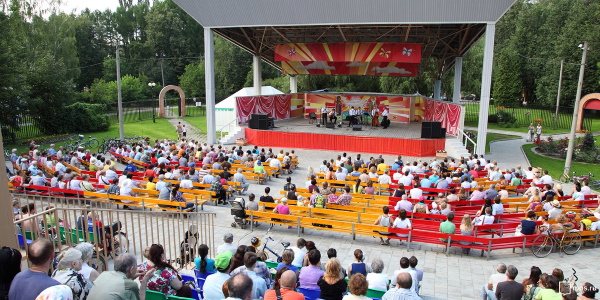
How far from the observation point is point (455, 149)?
21062mm

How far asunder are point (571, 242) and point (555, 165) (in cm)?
1350

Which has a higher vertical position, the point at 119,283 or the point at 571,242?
the point at 119,283

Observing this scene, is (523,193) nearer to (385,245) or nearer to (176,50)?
(385,245)

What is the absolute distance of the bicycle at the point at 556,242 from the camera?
972 cm

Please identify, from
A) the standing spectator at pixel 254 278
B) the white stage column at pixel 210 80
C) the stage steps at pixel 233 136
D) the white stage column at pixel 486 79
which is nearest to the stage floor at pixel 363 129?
the stage steps at pixel 233 136

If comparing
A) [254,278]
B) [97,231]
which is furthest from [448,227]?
[97,231]

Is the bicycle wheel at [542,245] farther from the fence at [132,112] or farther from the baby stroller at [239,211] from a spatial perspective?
the fence at [132,112]

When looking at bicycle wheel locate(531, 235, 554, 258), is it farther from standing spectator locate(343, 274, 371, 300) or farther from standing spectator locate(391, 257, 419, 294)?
standing spectator locate(343, 274, 371, 300)

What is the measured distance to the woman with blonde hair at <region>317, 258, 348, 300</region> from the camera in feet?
17.9

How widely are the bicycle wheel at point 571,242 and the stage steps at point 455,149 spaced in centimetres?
1071

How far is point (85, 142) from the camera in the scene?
2469 centimetres

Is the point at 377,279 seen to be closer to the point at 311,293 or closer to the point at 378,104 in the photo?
the point at 311,293

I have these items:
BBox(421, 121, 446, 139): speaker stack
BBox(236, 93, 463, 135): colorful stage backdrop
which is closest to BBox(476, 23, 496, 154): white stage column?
BBox(421, 121, 446, 139): speaker stack

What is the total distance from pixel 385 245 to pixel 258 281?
579cm
